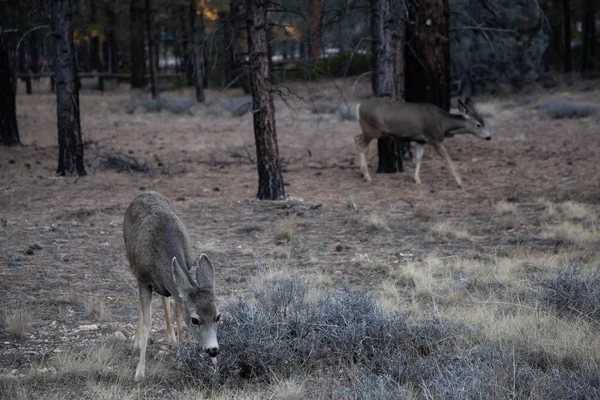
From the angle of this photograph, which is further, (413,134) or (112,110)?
(112,110)

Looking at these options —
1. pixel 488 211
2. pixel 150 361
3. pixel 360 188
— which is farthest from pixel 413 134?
pixel 150 361

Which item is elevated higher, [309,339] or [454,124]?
[454,124]

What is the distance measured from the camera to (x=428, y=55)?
17000mm

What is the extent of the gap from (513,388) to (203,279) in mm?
2196

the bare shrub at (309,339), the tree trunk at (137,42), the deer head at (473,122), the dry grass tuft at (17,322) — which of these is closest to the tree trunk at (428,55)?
the deer head at (473,122)

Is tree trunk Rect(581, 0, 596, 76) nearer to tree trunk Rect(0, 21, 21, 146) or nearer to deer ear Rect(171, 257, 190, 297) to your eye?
tree trunk Rect(0, 21, 21, 146)

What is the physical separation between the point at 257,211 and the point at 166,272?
6545mm

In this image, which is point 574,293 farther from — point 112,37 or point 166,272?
point 112,37

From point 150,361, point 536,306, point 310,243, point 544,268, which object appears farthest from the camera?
point 310,243

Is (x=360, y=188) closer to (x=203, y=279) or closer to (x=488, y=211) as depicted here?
(x=488, y=211)

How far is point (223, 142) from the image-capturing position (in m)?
21.7

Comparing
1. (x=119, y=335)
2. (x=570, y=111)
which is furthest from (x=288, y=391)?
(x=570, y=111)

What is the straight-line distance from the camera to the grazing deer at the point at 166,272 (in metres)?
5.24

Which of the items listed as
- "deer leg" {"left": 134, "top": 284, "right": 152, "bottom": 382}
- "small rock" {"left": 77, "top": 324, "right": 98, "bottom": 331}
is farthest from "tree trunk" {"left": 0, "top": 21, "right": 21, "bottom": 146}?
"deer leg" {"left": 134, "top": 284, "right": 152, "bottom": 382}
